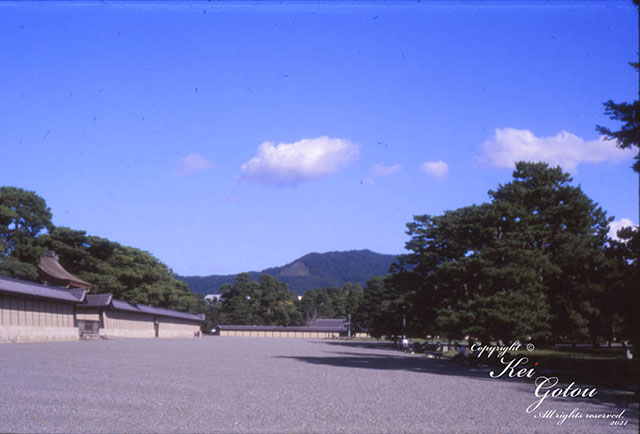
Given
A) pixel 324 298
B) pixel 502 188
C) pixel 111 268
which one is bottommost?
pixel 324 298

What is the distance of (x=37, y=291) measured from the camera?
36344 mm

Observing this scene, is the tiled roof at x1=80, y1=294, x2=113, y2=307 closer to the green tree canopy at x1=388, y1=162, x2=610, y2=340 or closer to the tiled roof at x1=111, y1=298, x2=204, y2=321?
the tiled roof at x1=111, y1=298, x2=204, y2=321

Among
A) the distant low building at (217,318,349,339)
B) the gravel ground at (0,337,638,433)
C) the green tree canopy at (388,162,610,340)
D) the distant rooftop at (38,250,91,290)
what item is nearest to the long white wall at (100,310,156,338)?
the distant rooftop at (38,250,91,290)

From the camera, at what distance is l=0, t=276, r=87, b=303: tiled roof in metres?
32.6

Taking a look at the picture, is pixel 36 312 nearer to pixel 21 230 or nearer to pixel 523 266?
pixel 21 230

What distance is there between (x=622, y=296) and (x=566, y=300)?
69.5 ft

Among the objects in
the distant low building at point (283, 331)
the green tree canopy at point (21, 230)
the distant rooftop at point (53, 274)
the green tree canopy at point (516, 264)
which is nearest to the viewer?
the green tree canopy at point (516, 264)

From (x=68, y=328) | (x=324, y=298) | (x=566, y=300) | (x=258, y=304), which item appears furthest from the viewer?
(x=324, y=298)

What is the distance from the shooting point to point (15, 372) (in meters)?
13.4

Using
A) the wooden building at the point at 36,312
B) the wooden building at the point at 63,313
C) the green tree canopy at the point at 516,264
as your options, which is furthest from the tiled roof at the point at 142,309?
the green tree canopy at the point at 516,264

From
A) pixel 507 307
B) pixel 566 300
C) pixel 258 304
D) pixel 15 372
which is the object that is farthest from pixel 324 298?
pixel 15 372

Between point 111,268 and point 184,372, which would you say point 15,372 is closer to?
point 184,372

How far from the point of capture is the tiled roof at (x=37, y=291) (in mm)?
32594

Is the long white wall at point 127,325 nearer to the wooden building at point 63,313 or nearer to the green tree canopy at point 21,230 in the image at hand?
the wooden building at point 63,313
